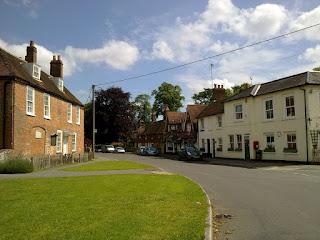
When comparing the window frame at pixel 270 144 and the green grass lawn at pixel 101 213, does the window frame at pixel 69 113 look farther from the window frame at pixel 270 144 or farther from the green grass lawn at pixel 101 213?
the green grass lawn at pixel 101 213

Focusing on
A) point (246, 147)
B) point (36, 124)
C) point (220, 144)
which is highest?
point (36, 124)

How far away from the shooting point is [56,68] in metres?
43.4

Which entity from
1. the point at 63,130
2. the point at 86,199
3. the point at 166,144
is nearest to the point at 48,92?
the point at 63,130

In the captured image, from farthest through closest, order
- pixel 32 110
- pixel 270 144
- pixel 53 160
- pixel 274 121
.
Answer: pixel 270 144
pixel 274 121
pixel 32 110
pixel 53 160

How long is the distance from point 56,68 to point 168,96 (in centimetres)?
5633

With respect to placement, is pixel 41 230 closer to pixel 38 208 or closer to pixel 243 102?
pixel 38 208

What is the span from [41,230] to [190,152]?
37.8 metres

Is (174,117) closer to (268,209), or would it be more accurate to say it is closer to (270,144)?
(270,144)

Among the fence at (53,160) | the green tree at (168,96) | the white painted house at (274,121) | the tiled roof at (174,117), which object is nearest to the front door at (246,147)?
the white painted house at (274,121)

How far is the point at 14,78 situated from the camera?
27.4m

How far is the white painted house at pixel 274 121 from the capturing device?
33.2 metres

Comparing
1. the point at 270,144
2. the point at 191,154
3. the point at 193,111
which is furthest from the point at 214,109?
the point at 270,144

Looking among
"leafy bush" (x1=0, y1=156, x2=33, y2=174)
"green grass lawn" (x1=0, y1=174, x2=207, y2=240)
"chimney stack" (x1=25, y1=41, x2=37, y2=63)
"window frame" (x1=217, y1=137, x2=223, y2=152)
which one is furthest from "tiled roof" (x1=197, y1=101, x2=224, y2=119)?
"green grass lawn" (x1=0, y1=174, x2=207, y2=240)

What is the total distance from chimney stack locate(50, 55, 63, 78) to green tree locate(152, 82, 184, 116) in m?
55.3
